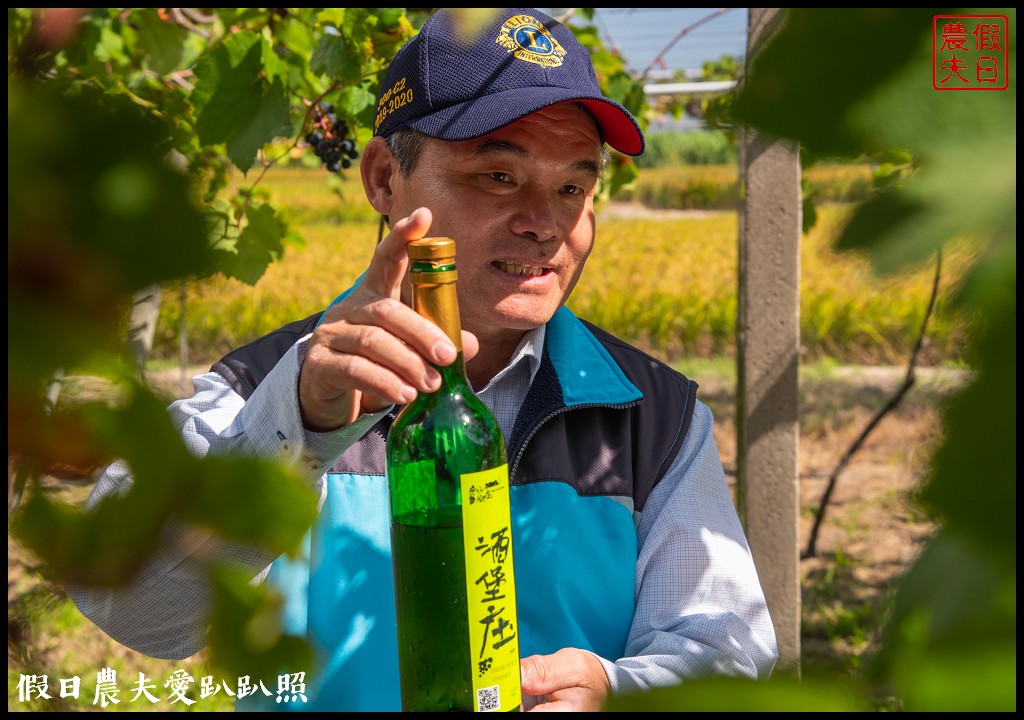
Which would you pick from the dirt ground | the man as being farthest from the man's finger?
the dirt ground

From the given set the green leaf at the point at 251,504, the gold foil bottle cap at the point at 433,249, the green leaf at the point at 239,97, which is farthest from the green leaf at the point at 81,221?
the green leaf at the point at 239,97

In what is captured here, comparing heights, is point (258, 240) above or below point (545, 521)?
above

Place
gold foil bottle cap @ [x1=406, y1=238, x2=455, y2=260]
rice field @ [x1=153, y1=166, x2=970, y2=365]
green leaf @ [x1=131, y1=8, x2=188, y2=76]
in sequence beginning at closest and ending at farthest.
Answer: gold foil bottle cap @ [x1=406, y1=238, x2=455, y2=260], green leaf @ [x1=131, y1=8, x2=188, y2=76], rice field @ [x1=153, y1=166, x2=970, y2=365]

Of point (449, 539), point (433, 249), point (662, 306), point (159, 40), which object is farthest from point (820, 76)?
point (662, 306)

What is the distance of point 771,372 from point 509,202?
1.25 m

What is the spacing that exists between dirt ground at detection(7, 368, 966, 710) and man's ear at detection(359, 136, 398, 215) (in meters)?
0.52

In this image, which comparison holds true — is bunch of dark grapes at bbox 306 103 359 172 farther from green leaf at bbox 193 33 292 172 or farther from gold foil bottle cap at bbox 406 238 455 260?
gold foil bottle cap at bbox 406 238 455 260

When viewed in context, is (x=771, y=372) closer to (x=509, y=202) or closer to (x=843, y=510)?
(x=509, y=202)

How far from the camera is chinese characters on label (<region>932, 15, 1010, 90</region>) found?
273 mm

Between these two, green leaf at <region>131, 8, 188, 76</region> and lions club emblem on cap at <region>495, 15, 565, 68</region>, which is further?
green leaf at <region>131, 8, 188, 76</region>

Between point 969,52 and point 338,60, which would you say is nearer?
point 969,52

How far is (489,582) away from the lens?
93 cm

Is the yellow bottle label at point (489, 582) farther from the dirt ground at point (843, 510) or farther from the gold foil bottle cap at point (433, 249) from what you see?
the dirt ground at point (843, 510)

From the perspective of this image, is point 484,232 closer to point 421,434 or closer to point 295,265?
point 421,434
